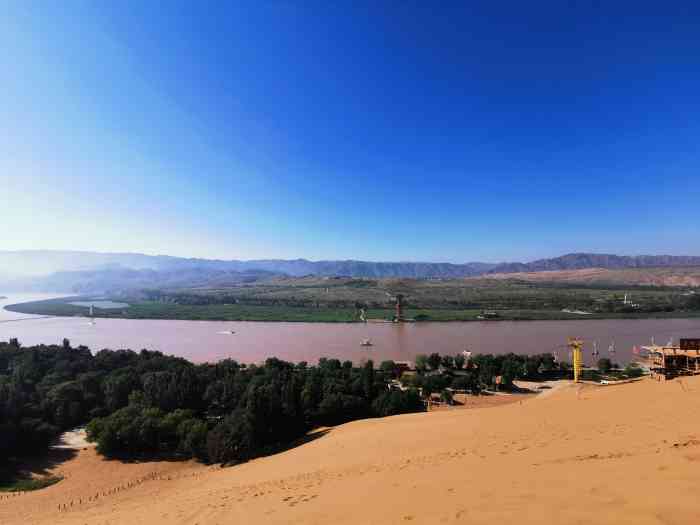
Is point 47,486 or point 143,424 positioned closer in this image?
point 47,486

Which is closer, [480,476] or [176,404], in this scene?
[480,476]

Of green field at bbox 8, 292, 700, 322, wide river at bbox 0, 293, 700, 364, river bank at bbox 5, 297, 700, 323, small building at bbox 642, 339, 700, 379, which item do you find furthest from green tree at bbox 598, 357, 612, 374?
green field at bbox 8, 292, 700, 322

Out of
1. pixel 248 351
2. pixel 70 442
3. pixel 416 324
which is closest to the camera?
pixel 70 442

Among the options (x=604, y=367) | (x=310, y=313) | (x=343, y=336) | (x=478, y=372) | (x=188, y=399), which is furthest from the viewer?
(x=310, y=313)

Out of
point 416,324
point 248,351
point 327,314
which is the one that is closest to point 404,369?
point 248,351

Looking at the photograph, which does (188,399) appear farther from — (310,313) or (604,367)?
(310,313)

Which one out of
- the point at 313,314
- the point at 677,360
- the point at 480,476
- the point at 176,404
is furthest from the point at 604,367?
the point at 313,314

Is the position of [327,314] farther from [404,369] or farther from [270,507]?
[270,507]
